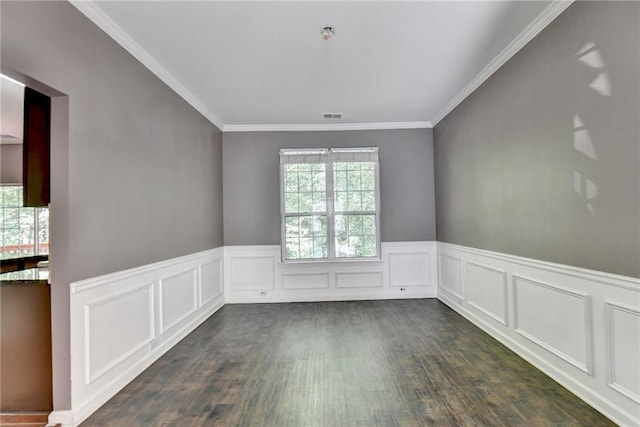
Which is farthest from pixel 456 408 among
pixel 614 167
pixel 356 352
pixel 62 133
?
pixel 62 133

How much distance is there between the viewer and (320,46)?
9.66 feet

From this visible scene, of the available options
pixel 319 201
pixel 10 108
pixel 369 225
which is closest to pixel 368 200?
pixel 369 225

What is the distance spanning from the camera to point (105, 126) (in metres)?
2.55

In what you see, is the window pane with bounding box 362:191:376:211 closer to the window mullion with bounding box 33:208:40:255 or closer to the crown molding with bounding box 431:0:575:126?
the crown molding with bounding box 431:0:575:126

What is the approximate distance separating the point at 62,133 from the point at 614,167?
3.48 m

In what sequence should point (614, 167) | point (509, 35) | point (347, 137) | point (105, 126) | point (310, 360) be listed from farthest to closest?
point (347, 137) → point (310, 360) → point (509, 35) → point (105, 126) → point (614, 167)

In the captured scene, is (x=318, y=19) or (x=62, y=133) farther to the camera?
(x=318, y=19)

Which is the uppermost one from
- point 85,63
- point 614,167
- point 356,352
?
point 85,63

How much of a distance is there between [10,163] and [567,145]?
8430mm

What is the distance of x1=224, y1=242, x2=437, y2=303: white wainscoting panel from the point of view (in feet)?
17.6

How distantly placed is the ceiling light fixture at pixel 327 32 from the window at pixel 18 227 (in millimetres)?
6371

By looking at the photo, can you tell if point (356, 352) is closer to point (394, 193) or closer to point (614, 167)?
point (614, 167)

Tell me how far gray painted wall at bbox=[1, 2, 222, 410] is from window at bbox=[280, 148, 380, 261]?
202 centimetres

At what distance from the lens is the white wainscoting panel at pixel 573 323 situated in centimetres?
202
